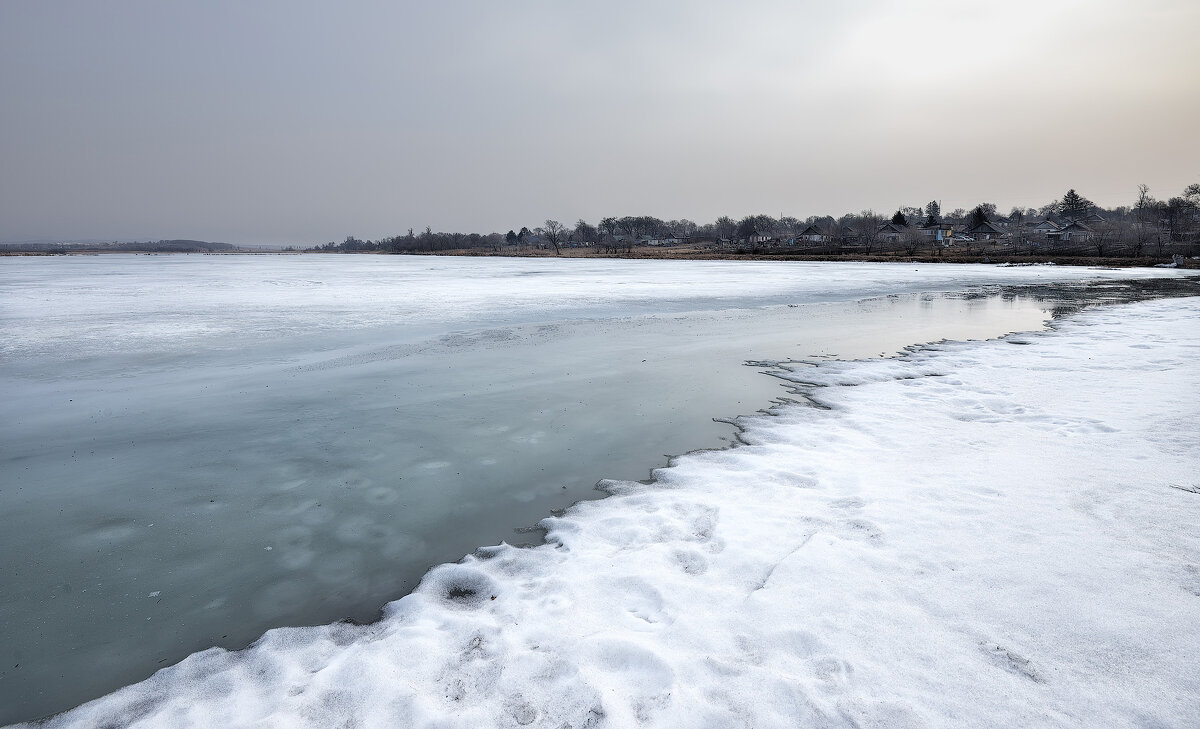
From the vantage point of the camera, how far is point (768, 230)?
411 feet

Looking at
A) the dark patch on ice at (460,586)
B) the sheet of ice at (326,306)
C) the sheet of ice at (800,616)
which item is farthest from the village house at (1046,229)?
the dark patch on ice at (460,586)

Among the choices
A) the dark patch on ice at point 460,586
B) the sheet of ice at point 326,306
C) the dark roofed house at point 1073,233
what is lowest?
the dark patch on ice at point 460,586

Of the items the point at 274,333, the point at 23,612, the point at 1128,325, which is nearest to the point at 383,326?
the point at 274,333

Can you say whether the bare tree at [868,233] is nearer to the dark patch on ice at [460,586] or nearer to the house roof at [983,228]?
the house roof at [983,228]

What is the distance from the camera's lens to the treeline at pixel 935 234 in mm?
49406

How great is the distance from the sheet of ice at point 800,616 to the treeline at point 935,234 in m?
51.1

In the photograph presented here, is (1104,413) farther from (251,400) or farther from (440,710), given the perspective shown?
(251,400)

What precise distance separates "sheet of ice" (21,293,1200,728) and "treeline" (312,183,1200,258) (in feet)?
168

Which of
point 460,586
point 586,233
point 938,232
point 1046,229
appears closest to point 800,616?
point 460,586

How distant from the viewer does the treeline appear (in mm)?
49406

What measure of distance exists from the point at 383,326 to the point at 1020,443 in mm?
12887

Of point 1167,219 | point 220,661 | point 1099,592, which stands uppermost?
point 1167,219

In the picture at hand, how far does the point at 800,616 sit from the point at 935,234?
92.2 metres

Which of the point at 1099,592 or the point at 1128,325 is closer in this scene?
the point at 1099,592
